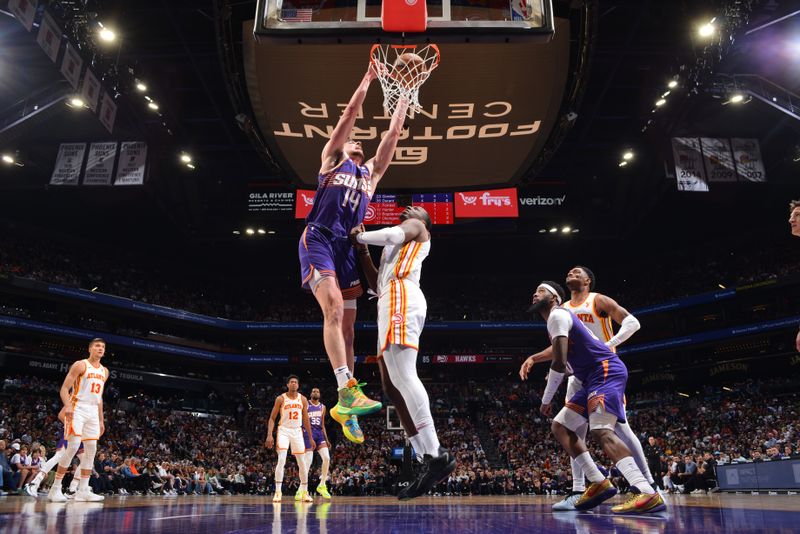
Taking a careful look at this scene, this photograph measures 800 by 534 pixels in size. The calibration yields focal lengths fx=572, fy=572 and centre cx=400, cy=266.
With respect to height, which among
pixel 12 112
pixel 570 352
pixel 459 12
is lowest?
pixel 570 352

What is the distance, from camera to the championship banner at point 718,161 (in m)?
20.6

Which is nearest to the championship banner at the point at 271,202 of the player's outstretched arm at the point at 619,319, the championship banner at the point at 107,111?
the championship banner at the point at 107,111

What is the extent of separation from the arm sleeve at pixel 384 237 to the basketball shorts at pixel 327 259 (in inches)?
21.2

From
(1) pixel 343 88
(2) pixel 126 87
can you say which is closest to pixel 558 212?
(1) pixel 343 88

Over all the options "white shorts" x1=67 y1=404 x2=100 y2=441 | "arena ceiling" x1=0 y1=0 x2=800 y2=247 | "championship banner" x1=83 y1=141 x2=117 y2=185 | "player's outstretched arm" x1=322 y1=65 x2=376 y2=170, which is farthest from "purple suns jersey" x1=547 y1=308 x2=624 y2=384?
"championship banner" x1=83 y1=141 x2=117 y2=185

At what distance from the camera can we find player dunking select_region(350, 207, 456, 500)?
12.9 ft

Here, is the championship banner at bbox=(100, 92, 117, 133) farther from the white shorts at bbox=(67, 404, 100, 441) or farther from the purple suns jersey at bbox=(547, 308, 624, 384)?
the purple suns jersey at bbox=(547, 308, 624, 384)

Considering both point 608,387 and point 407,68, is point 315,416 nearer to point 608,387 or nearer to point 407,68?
point 407,68

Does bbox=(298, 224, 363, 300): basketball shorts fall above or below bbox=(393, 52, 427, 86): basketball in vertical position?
below

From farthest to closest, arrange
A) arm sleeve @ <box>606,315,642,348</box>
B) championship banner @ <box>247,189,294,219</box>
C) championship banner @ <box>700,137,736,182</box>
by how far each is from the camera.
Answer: championship banner @ <box>247,189,294,219</box>, championship banner @ <box>700,137,736,182</box>, arm sleeve @ <box>606,315,642,348</box>

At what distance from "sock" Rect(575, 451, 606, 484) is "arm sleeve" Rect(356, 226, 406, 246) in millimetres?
2975

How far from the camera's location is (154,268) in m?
33.6

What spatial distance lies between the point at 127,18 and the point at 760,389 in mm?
28836

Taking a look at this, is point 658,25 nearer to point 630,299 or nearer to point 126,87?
point 126,87
